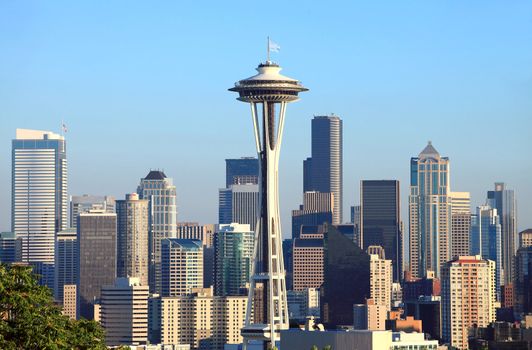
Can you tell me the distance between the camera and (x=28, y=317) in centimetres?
3684

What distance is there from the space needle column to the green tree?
114 m

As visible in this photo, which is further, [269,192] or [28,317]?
[269,192]

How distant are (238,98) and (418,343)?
35214 mm

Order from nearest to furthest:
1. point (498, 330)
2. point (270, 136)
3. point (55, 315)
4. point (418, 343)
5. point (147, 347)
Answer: point (55, 315) → point (418, 343) → point (270, 136) → point (498, 330) → point (147, 347)

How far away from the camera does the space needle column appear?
15412cm

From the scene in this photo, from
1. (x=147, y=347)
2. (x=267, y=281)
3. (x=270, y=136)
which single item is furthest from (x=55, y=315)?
(x=147, y=347)

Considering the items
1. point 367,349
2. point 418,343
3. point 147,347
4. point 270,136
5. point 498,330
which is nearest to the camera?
point 367,349

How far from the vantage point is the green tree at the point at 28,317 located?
36438 millimetres

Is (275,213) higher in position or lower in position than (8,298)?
higher

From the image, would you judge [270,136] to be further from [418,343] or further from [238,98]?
[418,343]

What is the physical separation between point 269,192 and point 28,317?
387 ft

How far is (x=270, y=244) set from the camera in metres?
160

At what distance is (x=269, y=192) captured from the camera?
6093 inches

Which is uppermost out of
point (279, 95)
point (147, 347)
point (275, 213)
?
point (279, 95)
